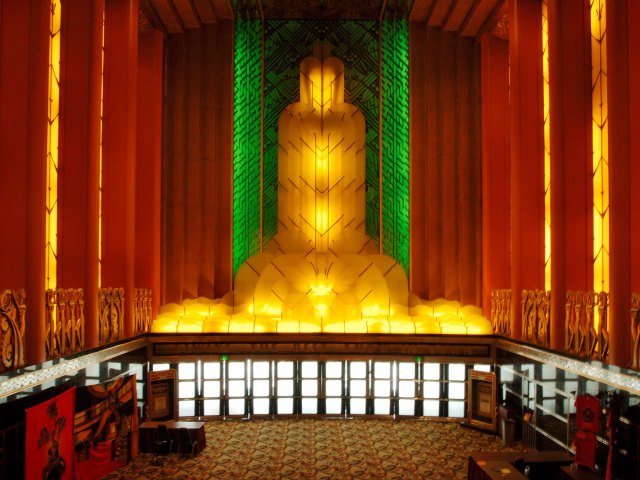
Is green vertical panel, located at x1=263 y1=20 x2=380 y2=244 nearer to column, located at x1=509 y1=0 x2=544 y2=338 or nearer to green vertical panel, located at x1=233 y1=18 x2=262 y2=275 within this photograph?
green vertical panel, located at x1=233 y1=18 x2=262 y2=275

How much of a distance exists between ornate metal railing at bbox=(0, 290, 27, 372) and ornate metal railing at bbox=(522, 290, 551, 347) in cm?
781

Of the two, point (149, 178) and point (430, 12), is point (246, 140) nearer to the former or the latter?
point (149, 178)

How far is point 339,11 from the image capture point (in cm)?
1464

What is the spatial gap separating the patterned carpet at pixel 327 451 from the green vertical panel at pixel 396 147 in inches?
178

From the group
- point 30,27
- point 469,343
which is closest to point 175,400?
point 469,343

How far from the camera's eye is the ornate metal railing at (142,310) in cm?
1154

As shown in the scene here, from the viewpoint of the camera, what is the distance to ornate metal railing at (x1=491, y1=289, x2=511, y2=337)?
38.0 ft

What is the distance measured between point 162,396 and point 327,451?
144 inches

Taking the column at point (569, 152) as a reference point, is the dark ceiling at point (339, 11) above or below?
above

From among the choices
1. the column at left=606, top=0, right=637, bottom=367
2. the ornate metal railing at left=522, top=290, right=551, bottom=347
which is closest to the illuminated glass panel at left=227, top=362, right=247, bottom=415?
the ornate metal railing at left=522, top=290, right=551, bottom=347

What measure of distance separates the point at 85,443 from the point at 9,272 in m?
2.76

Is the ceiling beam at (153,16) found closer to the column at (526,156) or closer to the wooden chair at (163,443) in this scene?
the column at (526,156)

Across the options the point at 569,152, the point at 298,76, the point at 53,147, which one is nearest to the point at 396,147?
the point at 298,76

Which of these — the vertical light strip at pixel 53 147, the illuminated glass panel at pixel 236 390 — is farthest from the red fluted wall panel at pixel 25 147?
the illuminated glass panel at pixel 236 390
